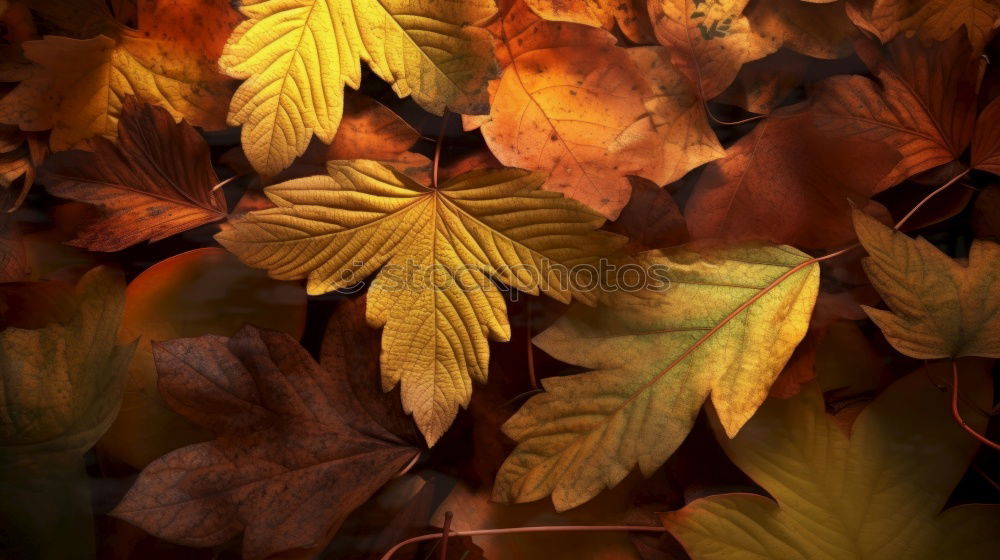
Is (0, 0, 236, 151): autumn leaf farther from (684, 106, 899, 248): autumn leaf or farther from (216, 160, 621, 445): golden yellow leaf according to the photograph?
(684, 106, 899, 248): autumn leaf

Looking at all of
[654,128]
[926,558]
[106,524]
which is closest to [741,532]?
[926,558]

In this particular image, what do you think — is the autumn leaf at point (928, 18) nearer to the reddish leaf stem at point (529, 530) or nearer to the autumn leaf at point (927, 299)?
the autumn leaf at point (927, 299)

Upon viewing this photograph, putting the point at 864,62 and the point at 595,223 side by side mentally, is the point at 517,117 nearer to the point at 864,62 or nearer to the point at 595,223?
the point at 595,223

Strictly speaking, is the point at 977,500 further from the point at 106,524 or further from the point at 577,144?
the point at 106,524

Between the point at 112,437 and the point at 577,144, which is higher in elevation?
the point at 577,144

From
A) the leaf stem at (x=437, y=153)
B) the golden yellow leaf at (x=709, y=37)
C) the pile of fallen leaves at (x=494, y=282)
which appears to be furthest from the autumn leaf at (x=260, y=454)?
the golden yellow leaf at (x=709, y=37)
